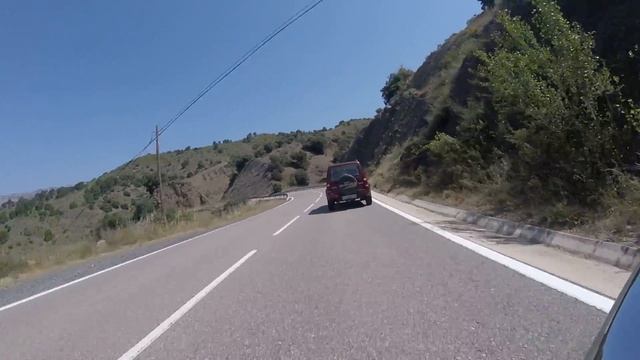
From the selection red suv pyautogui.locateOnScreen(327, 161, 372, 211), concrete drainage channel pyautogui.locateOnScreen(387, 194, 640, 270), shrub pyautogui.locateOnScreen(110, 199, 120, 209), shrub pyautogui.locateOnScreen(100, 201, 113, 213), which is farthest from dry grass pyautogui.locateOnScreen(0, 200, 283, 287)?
shrub pyautogui.locateOnScreen(110, 199, 120, 209)

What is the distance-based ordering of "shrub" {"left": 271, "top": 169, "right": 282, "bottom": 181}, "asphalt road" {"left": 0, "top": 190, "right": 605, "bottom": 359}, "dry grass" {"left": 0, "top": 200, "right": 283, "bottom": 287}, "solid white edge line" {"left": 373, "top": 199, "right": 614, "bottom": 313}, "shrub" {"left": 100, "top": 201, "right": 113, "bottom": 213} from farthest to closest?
"shrub" {"left": 271, "top": 169, "right": 282, "bottom": 181}
"shrub" {"left": 100, "top": 201, "right": 113, "bottom": 213}
"dry grass" {"left": 0, "top": 200, "right": 283, "bottom": 287}
"solid white edge line" {"left": 373, "top": 199, "right": 614, "bottom": 313}
"asphalt road" {"left": 0, "top": 190, "right": 605, "bottom": 359}

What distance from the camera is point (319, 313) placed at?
21.6 ft

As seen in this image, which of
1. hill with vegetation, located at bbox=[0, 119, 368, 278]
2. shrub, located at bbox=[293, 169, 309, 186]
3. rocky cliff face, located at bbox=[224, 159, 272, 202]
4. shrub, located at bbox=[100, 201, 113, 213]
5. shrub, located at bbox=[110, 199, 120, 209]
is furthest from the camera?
shrub, located at bbox=[293, 169, 309, 186]

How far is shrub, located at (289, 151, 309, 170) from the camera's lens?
110875 mm

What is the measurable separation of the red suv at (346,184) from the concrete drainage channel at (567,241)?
10191 millimetres

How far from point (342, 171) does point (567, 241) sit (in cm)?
1787

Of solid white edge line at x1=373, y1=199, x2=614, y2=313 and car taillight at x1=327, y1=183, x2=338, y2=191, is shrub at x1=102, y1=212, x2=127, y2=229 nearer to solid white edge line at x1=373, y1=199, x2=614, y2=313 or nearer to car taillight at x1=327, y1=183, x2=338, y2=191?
car taillight at x1=327, y1=183, x2=338, y2=191

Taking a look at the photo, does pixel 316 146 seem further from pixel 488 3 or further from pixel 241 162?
pixel 488 3

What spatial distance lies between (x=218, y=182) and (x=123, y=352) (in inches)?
4596

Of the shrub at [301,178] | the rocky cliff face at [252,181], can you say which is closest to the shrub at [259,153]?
the rocky cliff face at [252,181]

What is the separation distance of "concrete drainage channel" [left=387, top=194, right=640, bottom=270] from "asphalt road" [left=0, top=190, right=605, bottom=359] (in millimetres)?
1450

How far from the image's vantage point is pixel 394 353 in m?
4.85

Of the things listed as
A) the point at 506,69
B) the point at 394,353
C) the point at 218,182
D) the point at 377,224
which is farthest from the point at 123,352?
the point at 218,182

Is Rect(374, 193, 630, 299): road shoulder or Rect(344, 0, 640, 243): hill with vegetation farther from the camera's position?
Rect(344, 0, 640, 243): hill with vegetation
